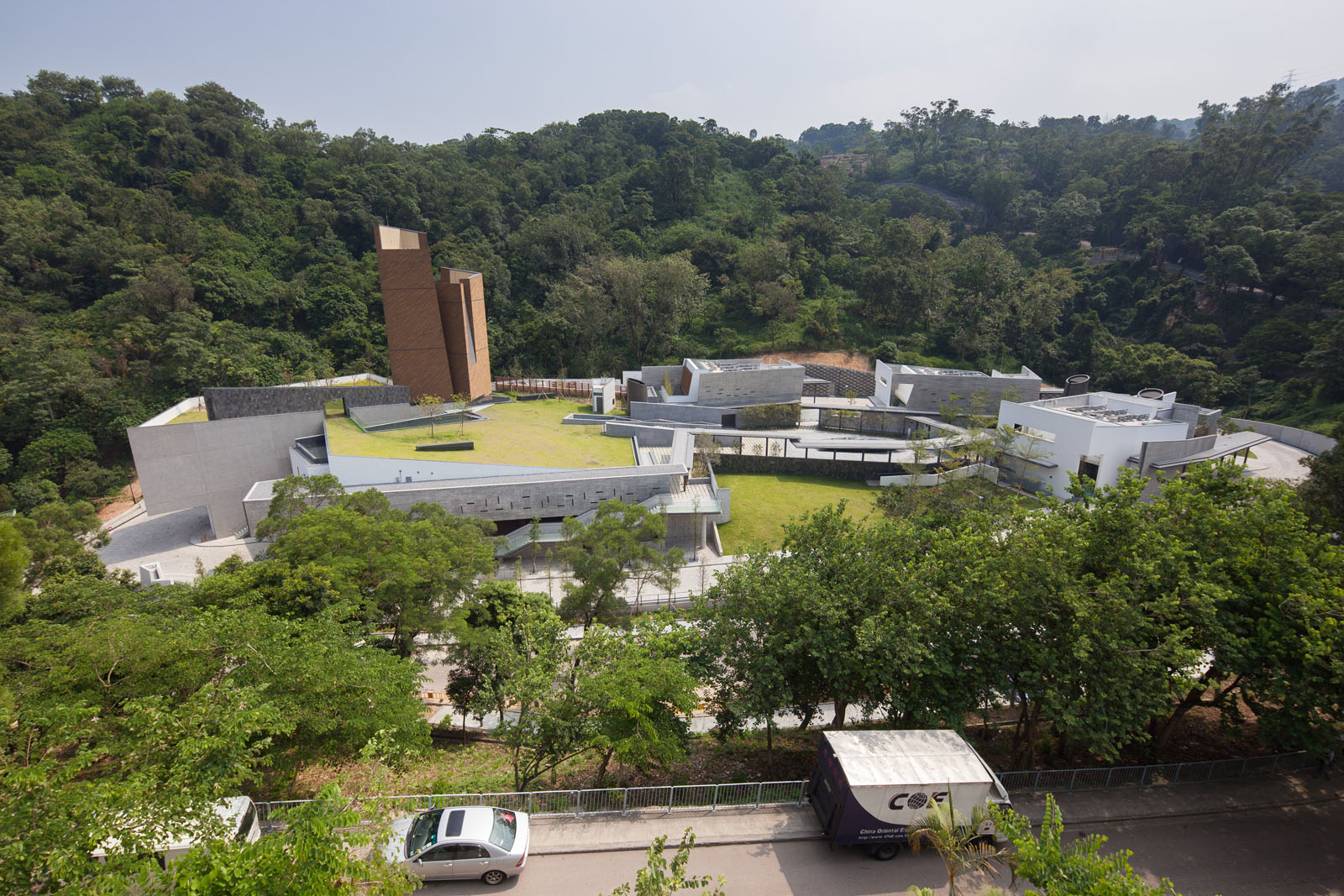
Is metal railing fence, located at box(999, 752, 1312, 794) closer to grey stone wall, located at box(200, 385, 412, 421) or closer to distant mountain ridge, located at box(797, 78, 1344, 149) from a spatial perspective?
grey stone wall, located at box(200, 385, 412, 421)

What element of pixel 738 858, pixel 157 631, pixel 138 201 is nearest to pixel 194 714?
pixel 157 631

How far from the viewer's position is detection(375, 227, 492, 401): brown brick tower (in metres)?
28.2

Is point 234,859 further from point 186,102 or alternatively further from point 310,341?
point 186,102

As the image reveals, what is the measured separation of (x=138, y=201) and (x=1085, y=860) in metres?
62.8

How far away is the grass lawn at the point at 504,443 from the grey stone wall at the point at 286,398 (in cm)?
128

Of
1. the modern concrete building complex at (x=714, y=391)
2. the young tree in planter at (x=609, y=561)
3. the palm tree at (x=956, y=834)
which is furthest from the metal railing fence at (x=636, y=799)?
the modern concrete building complex at (x=714, y=391)

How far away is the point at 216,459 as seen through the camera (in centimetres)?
Result: 2548

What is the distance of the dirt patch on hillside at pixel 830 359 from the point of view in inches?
1952

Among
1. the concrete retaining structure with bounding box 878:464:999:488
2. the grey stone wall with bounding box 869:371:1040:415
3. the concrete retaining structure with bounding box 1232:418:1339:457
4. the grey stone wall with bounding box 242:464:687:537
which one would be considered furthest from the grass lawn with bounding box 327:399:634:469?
the concrete retaining structure with bounding box 1232:418:1339:457

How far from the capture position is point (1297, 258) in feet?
140

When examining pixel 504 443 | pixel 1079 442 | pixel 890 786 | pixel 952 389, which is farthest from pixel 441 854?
pixel 952 389

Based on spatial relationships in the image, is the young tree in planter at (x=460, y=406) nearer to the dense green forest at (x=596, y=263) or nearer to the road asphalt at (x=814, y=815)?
the dense green forest at (x=596, y=263)

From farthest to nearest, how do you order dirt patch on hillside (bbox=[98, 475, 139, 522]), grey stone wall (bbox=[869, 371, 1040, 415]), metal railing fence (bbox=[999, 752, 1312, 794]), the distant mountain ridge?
the distant mountain ridge < grey stone wall (bbox=[869, 371, 1040, 415]) < dirt patch on hillside (bbox=[98, 475, 139, 522]) < metal railing fence (bbox=[999, 752, 1312, 794])

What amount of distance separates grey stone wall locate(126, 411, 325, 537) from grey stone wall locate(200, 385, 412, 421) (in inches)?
14.2
